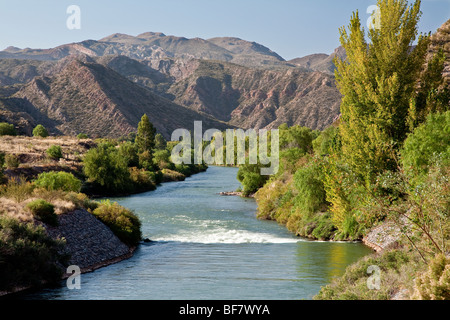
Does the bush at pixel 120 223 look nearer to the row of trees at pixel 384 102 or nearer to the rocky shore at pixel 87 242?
the rocky shore at pixel 87 242

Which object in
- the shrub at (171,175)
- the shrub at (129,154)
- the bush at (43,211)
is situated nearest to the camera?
the bush at (43,211)

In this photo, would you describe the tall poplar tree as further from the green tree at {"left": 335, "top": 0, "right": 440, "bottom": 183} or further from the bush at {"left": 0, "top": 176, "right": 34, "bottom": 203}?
the bush at {"left": 0, "top": 176, "right": 34, "bottom": 203}

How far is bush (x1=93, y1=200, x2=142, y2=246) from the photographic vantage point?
33.2 m

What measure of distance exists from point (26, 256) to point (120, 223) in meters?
11.4

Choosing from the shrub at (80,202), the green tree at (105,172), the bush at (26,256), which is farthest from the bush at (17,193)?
the green tree at (105,172)

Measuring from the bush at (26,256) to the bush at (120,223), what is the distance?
26.7ft

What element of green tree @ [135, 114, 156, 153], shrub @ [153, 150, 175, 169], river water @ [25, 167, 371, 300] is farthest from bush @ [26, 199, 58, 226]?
green tree @ [135, 114, 156, 153]

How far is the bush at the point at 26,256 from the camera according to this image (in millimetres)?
21500

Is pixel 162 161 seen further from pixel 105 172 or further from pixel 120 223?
pixel 120 223

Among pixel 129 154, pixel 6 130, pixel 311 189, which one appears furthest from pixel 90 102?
pixel 311 189

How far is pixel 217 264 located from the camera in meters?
27.2

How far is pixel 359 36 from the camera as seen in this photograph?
32000 mm

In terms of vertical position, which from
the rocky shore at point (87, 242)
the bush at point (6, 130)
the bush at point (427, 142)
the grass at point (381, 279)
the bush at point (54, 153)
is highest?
the bush at point (6, 130)
